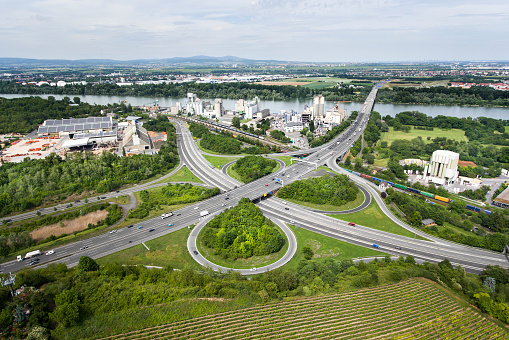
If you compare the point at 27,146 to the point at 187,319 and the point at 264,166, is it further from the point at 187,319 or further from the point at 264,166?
the point at 187,319

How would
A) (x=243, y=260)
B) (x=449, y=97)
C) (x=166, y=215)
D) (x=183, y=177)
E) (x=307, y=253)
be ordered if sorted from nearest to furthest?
(x=307, y=253) < (x=243, y=260) < (x=166, y=215) < (x=183, y=177) < (x=449, y=97)

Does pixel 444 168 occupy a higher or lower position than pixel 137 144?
lower

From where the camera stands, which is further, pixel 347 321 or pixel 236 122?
pixel 236 122

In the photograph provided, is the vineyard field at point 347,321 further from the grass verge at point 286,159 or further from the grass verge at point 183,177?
the grass verge at point 286,159

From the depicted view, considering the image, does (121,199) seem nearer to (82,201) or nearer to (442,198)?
(82,201)

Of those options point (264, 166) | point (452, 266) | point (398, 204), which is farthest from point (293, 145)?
point (452, 266)

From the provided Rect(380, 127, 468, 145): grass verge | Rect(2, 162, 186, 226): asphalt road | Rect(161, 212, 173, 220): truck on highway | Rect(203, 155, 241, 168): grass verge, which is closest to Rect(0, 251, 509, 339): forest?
Rect(161, 212, 173, 220): truck on highway

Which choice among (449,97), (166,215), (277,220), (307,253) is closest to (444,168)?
(277,220)
